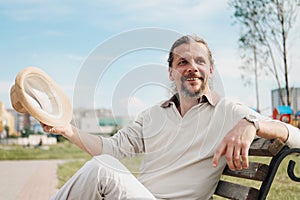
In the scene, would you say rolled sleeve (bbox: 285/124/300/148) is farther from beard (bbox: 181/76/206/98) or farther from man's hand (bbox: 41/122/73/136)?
man's hand (bbox: 41/122/73/136)

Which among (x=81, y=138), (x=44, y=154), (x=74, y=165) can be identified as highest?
(x=81, y=138)

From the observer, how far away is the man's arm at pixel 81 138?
2.43 metres

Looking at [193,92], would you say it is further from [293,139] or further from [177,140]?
[293,139]

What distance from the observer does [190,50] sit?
Answer: 254 centimetres

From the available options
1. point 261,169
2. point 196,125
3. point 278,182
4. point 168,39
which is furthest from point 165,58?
point 278,182

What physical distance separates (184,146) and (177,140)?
0.20ft

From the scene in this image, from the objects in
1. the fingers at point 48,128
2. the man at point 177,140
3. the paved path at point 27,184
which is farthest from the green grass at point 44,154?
the fingers at point 48,128

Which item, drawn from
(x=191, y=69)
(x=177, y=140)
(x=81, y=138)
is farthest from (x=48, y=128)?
(x=191, y=69)

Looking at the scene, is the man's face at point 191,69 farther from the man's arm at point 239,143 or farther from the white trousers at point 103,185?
the white trousers at point 103,185

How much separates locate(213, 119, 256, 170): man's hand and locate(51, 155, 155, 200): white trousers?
39cm

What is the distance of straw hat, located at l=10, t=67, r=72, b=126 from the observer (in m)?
2.11

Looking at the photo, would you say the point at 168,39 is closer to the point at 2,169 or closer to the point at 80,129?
the point at 80,129

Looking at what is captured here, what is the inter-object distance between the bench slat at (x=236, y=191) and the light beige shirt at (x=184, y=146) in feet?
0.13

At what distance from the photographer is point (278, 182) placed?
659 cm
